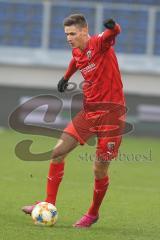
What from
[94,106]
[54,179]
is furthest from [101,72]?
[54,179]

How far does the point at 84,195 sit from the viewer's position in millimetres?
10391

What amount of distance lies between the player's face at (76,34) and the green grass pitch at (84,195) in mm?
1822

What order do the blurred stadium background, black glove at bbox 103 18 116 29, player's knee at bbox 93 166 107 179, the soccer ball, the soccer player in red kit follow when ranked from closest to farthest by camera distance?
black glove at bbox 103 18 116 29
the soccer ball
the soccer player in red kit
player's knee at bbox 93 166 107 179
the blurred stadium background

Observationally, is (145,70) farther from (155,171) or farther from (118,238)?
(118,238)

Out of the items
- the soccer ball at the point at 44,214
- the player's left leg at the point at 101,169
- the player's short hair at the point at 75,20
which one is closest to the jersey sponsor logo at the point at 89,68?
the player's short hair at the point at 75,20

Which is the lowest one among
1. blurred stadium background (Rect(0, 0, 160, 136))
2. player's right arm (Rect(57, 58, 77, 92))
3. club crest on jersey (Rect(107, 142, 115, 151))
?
blurred stadium background (Rect(0, 0, 160, 136))

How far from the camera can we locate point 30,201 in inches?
379

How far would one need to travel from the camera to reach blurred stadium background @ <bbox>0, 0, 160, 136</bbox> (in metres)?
19.4

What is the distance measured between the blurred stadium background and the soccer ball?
36.0ft

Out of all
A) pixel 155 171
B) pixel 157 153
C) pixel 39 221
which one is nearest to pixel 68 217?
pixel 39 221

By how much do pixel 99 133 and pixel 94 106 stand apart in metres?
0.28

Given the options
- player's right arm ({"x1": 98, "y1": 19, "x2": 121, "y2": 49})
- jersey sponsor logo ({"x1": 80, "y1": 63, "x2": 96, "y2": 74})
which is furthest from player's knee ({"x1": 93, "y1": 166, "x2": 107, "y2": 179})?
player's right arm ({"x1": 98, "y1": 19, "x2": 121, "y2": 49})

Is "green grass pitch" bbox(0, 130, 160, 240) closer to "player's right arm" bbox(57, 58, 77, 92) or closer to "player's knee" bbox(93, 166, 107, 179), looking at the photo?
"player's knee" bbox(93, 166, 107, 179)

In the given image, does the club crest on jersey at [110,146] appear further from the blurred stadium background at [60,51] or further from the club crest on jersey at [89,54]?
the blurred stadium background at [60,51]
